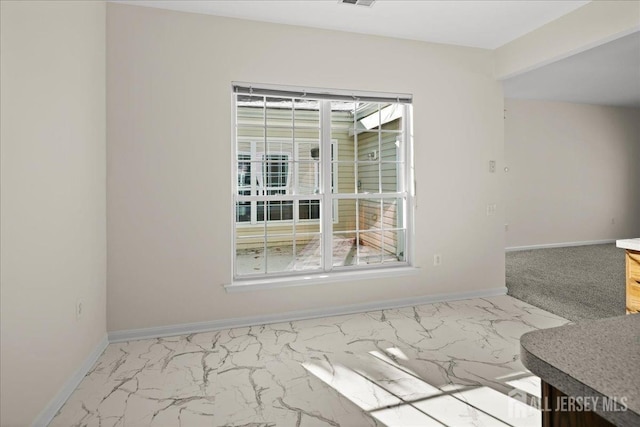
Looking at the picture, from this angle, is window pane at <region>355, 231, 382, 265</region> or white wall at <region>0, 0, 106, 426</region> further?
window pane at <region>355, 231, 382, 265</region>

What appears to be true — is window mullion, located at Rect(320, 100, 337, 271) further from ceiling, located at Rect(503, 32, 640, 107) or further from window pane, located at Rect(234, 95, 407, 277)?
ceiling, located at Rect(503, 32, 640, 107)

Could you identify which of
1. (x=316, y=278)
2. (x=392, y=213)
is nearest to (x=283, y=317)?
(x=316, y=278)

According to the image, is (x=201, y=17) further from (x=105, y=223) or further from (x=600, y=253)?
(x=600, y=253)

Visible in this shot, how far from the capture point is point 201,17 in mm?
2936

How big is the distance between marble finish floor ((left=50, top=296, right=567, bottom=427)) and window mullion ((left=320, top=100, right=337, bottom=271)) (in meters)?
0.66

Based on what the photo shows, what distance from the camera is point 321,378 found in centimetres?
225

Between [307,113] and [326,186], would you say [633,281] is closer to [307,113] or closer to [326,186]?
[326,186]

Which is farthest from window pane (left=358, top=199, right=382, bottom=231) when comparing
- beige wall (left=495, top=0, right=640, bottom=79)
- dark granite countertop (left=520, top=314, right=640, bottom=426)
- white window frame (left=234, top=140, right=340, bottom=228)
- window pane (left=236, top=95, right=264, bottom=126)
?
dark granite countertop (left=520, top=314, right=640, bottom=426)

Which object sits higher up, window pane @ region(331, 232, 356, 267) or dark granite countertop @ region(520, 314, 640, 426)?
dark granite countertop @ region(520, 314, 640, 426)

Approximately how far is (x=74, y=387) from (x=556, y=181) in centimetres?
767

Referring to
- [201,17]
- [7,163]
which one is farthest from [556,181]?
[7,163]

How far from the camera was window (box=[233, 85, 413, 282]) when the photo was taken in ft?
10.6

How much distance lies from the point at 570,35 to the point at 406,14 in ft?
4.53

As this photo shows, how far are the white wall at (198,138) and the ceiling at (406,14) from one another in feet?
0.33
